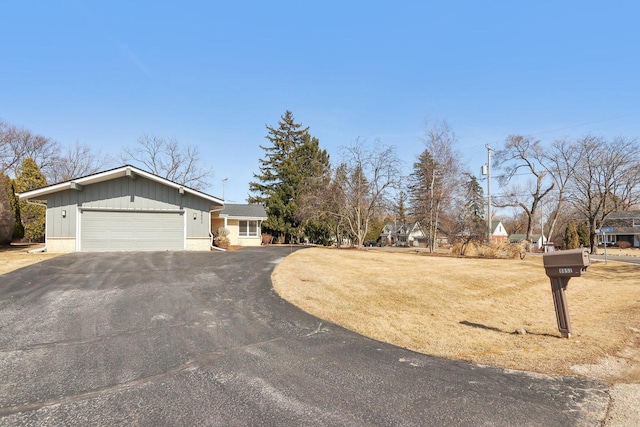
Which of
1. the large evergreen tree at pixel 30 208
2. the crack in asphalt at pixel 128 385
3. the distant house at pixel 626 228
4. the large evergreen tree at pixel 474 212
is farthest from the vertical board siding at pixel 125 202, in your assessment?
the distant house at pixel 626 228

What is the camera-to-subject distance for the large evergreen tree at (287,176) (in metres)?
35.6

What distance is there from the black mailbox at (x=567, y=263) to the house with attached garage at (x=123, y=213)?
15321 millimetres

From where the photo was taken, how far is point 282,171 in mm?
39750

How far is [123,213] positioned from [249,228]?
12.3 m

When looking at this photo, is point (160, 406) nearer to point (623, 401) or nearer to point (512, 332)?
point (623, 401)

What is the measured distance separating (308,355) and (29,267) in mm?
11021

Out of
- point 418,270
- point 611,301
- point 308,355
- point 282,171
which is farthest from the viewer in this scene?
point 282,171

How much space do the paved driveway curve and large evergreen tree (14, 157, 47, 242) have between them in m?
24.3

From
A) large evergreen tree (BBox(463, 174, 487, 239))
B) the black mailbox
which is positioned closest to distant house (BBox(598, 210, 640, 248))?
large evergreen tree (BBox(463, 174, 487, 239))

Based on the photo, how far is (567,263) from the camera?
511 cm

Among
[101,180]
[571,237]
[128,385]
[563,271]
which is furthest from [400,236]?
[128,385]

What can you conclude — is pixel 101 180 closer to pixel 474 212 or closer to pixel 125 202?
pixel 125 202

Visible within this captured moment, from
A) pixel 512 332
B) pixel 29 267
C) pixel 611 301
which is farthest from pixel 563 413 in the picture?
pixel 29 267

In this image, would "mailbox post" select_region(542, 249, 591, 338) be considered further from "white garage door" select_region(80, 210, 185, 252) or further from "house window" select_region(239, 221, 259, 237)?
"house window" select_region(239, 221, 259, 237)
